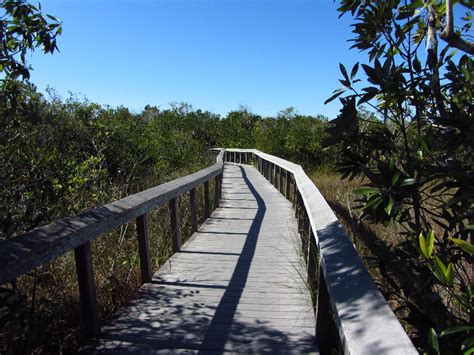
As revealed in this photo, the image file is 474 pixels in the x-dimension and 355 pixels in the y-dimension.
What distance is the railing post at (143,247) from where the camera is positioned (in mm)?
3693

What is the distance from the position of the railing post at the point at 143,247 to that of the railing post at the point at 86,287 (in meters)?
0.98

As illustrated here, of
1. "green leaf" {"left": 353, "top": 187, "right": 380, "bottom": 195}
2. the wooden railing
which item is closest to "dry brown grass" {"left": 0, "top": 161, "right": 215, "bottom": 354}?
the wooden railing

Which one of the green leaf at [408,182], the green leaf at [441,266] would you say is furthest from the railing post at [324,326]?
the green leaf at [441,266]

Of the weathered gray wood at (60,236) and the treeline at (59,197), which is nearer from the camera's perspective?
the weathered gray wood at (60,236)

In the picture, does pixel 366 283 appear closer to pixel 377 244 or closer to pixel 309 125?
pixel 377 244

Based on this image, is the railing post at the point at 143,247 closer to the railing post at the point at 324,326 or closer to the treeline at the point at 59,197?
the treeline at the point at 59,197

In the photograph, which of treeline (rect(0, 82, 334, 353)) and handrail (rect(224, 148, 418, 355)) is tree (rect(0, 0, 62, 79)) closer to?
treeline (rect(0, 82, 334, 353))

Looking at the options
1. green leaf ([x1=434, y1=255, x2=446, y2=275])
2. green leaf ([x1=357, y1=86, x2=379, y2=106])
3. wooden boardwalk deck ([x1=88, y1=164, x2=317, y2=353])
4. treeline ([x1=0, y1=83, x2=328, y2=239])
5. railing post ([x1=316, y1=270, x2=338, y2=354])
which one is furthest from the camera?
treeline ([x1=0, y1=83, x2=328, y2=239])

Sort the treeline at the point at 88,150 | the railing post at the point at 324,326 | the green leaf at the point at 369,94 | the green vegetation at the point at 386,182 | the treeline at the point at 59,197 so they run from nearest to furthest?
1. the green vegetation at the point at 386,182
2. the green leaf at the point at 369,94
3. the treeline at the point at 59,197
4. the railing post at the point at 324,326
5. the treeline at the point at 88,150

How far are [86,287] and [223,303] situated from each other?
119 cm

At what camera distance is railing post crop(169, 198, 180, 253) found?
4.84 metres

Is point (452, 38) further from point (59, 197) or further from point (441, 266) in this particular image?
point (59, 197)

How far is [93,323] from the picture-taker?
271 centimetres

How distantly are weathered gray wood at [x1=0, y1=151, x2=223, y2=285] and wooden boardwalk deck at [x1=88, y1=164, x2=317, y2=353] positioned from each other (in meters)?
0.73
